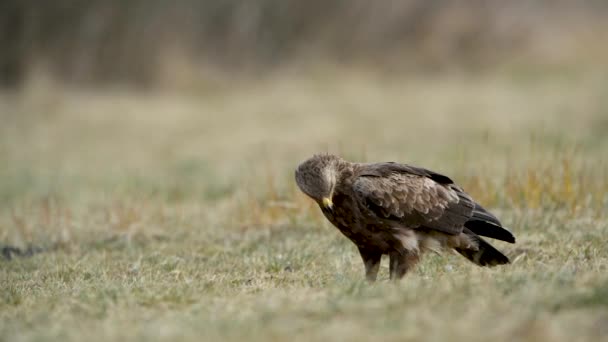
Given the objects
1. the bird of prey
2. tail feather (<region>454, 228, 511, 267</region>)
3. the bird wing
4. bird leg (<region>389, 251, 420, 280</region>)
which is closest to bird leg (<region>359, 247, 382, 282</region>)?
the bird of prey

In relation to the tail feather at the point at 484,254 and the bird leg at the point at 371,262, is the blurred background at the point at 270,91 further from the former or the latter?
the bird leg at the point at 371,262

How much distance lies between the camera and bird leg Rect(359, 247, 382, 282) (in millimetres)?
6367

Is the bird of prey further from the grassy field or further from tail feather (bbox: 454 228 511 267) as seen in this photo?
the grassy field

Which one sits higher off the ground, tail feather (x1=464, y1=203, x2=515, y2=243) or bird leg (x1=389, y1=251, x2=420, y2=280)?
tail feather (x1=464, y1=203, x2=515, y2=243)

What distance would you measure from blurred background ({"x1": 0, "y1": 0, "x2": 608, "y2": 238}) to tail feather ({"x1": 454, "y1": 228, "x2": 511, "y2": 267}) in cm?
285

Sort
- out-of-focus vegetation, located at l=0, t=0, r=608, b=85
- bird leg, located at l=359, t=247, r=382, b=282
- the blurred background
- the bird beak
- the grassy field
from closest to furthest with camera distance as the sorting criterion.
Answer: the grassy field → the bird beak → bird leg, located at l=359, t=247, r=382, b=282 → the blurred background → out-of-focus vegetation, located at l=0, t=0, r=608, b=85

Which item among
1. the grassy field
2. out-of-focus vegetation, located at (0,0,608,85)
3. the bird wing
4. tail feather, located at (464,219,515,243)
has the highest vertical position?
out-of-focus vegetation, located at (0,0,608,85)

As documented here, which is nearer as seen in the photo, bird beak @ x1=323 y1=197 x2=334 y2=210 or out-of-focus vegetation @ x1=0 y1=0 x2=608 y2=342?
out-of-focus vegetation @ x1=0 y1=0 x2=608 y2=342

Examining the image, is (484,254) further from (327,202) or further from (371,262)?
(327,202)

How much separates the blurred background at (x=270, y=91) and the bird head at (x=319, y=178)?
10.3 feet

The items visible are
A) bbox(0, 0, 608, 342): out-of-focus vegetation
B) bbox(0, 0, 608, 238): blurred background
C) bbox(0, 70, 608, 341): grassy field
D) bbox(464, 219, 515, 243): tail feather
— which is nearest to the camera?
bbox(0, 70, 608, 341): grassy field

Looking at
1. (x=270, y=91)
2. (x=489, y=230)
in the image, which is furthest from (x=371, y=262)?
(x=270, y=91)

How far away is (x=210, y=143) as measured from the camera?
15.8m

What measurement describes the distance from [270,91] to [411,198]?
539 inches
